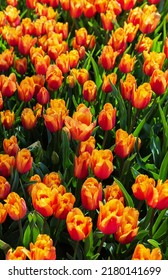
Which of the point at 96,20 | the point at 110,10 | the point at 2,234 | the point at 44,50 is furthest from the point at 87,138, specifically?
the point at 96,20

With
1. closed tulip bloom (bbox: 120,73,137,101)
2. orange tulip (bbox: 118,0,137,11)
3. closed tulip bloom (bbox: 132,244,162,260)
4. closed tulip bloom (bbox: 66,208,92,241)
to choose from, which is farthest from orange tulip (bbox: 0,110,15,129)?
orange tulip (bbox: 118,0,137,11)

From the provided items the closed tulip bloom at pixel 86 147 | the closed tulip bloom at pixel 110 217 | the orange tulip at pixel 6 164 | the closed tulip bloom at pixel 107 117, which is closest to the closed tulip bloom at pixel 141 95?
the closed tulip bloom at pixel 107 117

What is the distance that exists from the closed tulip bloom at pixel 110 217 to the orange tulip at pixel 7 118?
77 centimetres

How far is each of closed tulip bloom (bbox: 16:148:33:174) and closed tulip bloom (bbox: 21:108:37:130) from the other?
328mm

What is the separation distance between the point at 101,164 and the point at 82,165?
86mm

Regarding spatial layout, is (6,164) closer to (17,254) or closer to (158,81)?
(17,254)

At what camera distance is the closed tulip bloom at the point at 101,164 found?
1.76m

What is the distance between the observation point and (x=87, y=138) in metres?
1.86

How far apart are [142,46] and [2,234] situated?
1.23 meters

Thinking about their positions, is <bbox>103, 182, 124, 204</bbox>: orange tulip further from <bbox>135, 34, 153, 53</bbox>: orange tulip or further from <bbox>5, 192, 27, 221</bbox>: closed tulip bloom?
<bbox>135, 34, 153, 53</bbox>: orange tulip

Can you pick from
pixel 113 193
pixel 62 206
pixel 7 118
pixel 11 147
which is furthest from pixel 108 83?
pixel 62 206

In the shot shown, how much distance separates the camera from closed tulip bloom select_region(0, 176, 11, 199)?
1.78 metres

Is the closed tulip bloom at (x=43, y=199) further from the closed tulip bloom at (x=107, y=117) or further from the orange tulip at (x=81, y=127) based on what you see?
the closed tulip bloom at (x=107, y=117)

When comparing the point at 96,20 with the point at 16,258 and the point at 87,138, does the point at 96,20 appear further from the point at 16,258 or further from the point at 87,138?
the point at 16,258
